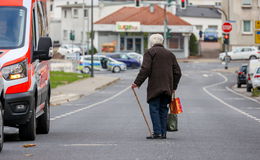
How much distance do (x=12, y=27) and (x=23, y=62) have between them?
105cm

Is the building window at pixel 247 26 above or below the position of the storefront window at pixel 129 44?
above

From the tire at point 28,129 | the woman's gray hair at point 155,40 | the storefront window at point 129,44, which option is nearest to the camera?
the tire at point 28,129

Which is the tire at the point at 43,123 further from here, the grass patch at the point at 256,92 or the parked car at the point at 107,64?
the parked car at the point at 107,64

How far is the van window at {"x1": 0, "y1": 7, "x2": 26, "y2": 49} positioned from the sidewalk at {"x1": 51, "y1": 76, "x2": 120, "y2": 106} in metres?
16.7

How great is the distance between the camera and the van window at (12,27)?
13055 millimetres

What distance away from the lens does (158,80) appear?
13.1m

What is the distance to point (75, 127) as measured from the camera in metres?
16.7

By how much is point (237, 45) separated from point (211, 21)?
30201 mm

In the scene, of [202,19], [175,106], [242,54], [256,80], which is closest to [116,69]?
[242,54]

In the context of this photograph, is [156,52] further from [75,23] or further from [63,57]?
[75,23]

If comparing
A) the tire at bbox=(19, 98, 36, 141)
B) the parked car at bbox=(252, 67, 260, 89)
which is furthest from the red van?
the parked car at bbox=(252, 67, 260, 89)

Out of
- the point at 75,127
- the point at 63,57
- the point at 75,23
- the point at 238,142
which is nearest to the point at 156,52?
the point at 238,142

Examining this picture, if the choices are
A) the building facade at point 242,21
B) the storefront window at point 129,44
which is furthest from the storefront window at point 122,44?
the building facade at point 242,21

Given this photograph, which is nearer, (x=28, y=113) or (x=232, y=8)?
(x=28, y=113)
